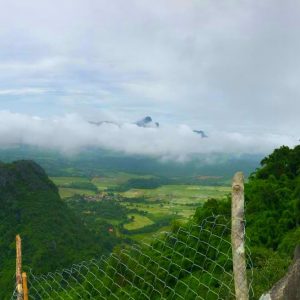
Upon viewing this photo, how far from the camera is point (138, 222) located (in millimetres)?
105625

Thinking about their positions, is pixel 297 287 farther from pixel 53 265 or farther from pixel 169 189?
pixel 169 189

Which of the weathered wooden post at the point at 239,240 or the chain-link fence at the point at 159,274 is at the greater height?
the weathered wooden post at the point at 239,240

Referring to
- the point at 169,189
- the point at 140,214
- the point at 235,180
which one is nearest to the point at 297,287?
the point at 235,180

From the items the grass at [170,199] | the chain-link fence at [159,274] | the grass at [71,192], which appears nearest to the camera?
the chain-link fence at [159,274]

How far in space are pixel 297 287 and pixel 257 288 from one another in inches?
345

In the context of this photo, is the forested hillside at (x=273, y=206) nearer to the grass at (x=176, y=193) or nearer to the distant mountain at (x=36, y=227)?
the distant mountain at (x=36, y=227)

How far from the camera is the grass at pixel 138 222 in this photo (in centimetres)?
10034

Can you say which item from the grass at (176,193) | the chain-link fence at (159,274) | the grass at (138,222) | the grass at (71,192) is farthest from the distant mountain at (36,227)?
the grass at (176,193)

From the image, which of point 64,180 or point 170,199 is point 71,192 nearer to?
point 170,199

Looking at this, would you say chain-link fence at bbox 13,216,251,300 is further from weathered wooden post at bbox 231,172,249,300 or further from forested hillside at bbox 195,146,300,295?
Answer: forested hillside at bbox 195,146,300,295

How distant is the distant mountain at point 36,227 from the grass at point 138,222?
17.3 m

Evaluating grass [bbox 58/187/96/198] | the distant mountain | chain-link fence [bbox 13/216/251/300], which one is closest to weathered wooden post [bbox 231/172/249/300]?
chain-link fence [bbox 13/216/251/300]

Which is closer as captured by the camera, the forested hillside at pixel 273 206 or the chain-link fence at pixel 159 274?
the chain-link fence at pixel 159 274

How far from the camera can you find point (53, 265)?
5872 centimetres
